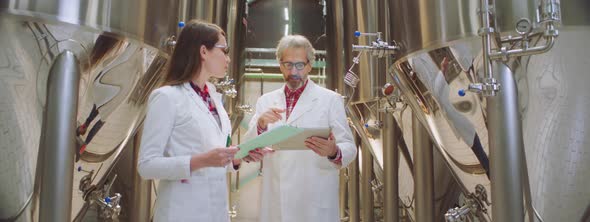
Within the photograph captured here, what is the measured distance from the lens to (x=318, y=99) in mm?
2086

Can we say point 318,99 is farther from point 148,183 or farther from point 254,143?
point 148,183

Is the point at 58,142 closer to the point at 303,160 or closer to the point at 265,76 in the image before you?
the point at 303,160

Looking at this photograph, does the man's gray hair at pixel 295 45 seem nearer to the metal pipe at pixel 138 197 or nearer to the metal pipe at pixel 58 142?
the metal pipe at pixel 58 142

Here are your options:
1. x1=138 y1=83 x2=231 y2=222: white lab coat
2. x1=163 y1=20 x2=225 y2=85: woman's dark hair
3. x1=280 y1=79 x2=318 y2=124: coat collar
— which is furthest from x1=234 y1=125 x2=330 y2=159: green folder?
x1=280 y1=79 x2=318 y2=124: coat collar

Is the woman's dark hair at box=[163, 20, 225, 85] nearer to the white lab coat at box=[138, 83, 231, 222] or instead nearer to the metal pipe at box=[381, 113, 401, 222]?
the white lab coat at box=[138, 83, 231, 222]

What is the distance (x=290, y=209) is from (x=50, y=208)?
0.90 metres

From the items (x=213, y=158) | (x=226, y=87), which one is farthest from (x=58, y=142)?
(x=226, y=87)

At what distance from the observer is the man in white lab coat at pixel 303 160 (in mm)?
1962

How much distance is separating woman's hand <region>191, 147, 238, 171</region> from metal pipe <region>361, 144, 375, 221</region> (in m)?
2.66

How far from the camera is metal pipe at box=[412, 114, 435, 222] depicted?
8.30 feet

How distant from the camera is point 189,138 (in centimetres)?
141

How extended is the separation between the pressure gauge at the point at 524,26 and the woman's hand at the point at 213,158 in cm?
96

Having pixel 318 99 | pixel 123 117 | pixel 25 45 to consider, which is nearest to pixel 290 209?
pixel 318 99

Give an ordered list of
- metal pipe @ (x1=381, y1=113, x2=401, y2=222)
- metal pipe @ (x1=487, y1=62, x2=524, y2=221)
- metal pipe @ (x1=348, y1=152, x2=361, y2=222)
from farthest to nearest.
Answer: metal pipe @ (x1=348, y1=152, x2=361, y2=222)
metal pipe @ (x1=381, y1=113, x2=401, y2=222)
metal pipe @ (x1=487, y1=62, x2=524, y2=221)
